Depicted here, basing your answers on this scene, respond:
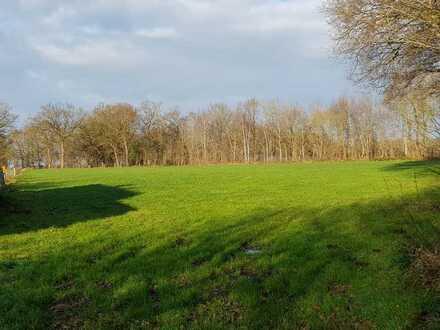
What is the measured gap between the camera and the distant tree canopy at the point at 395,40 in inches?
397

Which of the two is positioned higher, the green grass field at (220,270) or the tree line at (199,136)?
the tree line at (199,136)

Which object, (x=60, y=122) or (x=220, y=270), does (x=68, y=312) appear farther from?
(x=60, y=122)

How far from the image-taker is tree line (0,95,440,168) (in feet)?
242

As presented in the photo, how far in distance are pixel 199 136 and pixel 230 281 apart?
8215 cm

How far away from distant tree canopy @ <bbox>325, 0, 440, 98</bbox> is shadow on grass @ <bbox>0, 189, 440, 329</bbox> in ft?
19.0

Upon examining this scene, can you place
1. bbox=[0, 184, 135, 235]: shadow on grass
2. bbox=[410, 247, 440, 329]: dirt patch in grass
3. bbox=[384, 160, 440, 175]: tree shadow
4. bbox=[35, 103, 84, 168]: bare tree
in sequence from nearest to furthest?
bbox=[410, 247, 440, 329]: dirt patch in grass
bbox=[384, 160, 440, 175]: tree shadow
bbox=[0, 184, 135, 235]: shadow on grass
bbox=[35, 103, 84, 168]: bare tree

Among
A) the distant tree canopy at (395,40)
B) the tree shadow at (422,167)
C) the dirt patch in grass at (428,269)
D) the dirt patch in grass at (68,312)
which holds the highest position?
the distant tree canopy at (395,40)

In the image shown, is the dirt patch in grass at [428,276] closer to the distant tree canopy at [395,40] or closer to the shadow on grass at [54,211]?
the distant tree canopy at [395,40]

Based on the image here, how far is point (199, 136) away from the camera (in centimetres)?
8712

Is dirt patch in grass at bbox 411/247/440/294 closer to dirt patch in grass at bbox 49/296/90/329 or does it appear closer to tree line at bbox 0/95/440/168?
dirt patch in grass at bbox 49/296/90/329

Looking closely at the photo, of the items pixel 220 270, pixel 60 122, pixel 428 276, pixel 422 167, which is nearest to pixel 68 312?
pixel 220 270

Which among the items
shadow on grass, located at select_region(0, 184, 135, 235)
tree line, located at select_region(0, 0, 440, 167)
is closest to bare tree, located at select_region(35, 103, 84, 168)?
tree line, located at select_region(0, 0, 440, 167)

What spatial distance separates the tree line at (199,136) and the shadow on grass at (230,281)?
63619 millimetres

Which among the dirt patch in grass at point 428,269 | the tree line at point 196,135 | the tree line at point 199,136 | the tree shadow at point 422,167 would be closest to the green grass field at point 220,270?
the dirt patch in grass at point 428,269
